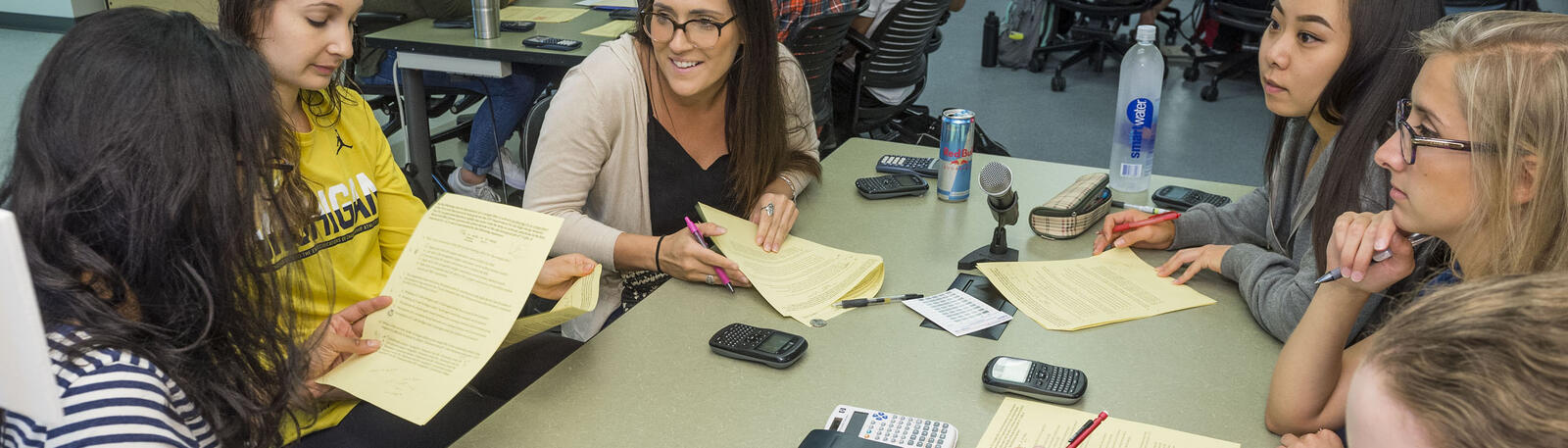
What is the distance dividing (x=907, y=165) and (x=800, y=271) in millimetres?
623

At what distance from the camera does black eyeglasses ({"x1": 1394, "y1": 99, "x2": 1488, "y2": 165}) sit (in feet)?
3.77

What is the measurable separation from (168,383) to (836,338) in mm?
788

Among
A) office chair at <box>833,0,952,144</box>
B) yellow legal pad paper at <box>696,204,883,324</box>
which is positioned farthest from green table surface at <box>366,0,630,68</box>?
yellow legal pad paper at <box>696,204,883,324</box>

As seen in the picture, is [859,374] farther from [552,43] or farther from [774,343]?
[552,43]

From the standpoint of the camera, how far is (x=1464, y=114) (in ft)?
3.77

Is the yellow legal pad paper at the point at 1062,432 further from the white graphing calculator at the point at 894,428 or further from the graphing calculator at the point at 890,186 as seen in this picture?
the graphing calculator at the point at 890,186

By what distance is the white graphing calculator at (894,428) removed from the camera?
1.18 m

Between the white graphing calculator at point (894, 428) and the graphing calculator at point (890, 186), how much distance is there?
849mm

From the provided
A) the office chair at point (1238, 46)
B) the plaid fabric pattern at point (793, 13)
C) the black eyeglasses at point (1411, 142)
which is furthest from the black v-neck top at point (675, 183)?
the office chair at point (1238, 46)

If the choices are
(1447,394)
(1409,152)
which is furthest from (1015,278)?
(1447,394)

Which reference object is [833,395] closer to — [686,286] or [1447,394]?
[686,286]

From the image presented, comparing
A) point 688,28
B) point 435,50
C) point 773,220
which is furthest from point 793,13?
point 773,220

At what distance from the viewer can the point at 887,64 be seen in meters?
3.77

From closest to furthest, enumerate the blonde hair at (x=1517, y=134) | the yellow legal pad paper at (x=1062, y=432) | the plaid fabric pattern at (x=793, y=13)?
the blonde hair at (x=1517, y=134)
the yellow legal pad paper at (x=1062, y=432)
the plaid fabric pattern at (x=793, y=13)
